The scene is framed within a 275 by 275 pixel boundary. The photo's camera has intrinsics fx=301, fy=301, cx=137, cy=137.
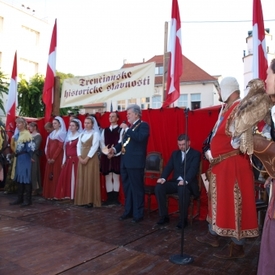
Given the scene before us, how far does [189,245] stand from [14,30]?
26.5m

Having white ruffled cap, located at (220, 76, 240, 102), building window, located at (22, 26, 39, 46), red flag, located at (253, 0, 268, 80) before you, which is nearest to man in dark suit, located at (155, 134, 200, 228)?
white ruffled cap, located at (220, 76, 240, 102)

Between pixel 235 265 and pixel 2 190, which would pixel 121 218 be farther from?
pixel 2 190

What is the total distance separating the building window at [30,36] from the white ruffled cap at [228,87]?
1048 inches

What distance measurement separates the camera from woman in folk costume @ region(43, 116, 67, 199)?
20.6 ft

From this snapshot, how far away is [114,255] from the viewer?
3266 mm

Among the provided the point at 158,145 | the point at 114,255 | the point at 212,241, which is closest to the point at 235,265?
the point at 212,241

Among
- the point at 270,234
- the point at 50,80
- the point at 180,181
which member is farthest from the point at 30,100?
the point at 270,234

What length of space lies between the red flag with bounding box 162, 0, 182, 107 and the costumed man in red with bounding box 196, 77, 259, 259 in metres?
2.22

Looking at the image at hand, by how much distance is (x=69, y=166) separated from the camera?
604 cm

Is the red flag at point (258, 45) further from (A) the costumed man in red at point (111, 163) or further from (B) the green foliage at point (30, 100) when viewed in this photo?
(B) the green foliage at point (30, 100)

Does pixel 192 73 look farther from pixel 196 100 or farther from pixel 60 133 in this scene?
pixel 60 133

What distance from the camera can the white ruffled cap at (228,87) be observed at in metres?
3.21

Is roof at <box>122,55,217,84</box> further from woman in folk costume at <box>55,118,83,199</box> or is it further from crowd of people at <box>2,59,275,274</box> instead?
crowd of people at <box>2,59,275,274</box>

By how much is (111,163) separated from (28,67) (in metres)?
23.3
